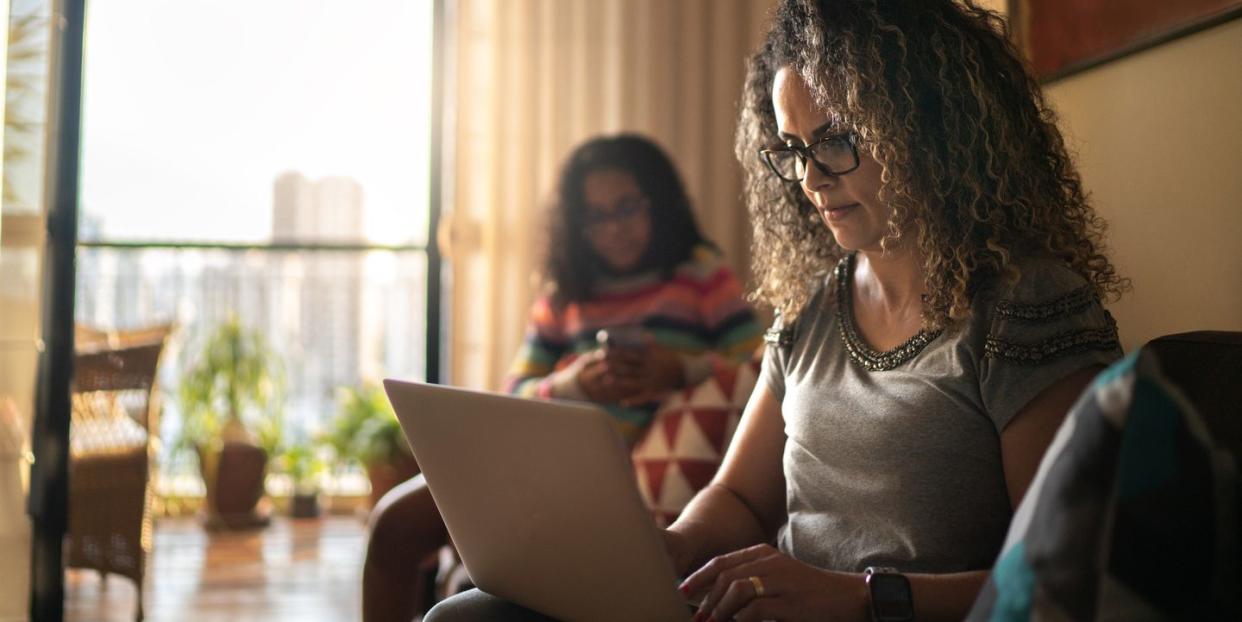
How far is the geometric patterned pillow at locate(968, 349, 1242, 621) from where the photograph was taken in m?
0.64

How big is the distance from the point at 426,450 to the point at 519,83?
2.82 meters

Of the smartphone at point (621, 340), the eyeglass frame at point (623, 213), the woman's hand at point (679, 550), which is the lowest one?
the woman's hand at point (679, 550)

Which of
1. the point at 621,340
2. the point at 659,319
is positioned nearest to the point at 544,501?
the point at 621,340

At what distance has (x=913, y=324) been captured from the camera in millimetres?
1180

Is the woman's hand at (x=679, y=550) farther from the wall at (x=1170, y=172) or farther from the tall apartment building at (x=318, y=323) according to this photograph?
the tall apartment building at (x=318, y=323)

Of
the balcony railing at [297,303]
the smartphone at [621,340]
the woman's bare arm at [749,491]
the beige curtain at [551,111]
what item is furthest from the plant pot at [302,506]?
the woman's bare arm at [749,491]

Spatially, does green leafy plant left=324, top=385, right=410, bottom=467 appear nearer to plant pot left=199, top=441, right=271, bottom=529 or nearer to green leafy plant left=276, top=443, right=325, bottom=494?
green leafy plant left=276, top=443, right=325, bottom=494

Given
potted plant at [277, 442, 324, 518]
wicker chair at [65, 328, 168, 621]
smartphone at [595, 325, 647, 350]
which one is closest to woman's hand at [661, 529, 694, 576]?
smartphone at [595, 325, 647, 350]

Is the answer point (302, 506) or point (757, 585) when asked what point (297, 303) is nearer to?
point (302, 506)

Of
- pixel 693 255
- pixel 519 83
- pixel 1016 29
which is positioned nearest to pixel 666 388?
pixel 693 255

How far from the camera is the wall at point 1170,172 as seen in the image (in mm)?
1217

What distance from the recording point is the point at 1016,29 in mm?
1561

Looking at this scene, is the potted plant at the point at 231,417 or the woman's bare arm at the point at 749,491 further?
the potted plant at the point at 231,417

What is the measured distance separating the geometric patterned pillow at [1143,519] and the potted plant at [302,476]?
4.40 metres
